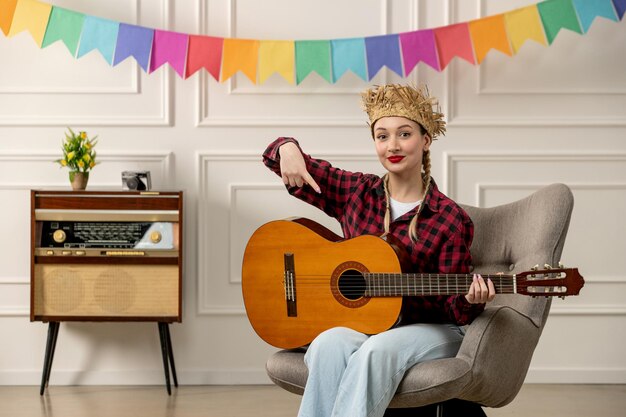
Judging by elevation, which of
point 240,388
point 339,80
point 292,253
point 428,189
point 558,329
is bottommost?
point 240,388

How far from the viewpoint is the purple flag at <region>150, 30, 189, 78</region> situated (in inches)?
153

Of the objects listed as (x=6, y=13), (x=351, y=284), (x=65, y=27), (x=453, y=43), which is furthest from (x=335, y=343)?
(x=6, y=13)

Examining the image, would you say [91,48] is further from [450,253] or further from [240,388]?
[450,253]

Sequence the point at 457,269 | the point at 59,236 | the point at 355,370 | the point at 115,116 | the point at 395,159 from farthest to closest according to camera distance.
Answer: the point at 115,116 < the point at 59,236 < the point at 395,159 < the point at 457,269 < the point at 355,370

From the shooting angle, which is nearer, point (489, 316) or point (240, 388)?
point (489, 316)

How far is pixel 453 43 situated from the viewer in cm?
387

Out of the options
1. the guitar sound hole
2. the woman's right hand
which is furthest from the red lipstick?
the guitar sound hole

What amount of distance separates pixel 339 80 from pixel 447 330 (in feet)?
6.36

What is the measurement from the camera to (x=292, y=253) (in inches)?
93.5

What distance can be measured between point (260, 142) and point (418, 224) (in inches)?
66.7

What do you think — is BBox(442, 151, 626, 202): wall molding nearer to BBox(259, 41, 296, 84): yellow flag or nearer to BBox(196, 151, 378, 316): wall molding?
BBox(196, 151, 378, 316): wall molding

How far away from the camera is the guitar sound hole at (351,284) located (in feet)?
7.50

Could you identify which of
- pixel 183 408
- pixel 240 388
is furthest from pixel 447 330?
pixel 240 388

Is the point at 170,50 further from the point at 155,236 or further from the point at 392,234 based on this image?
the point at 392,234
